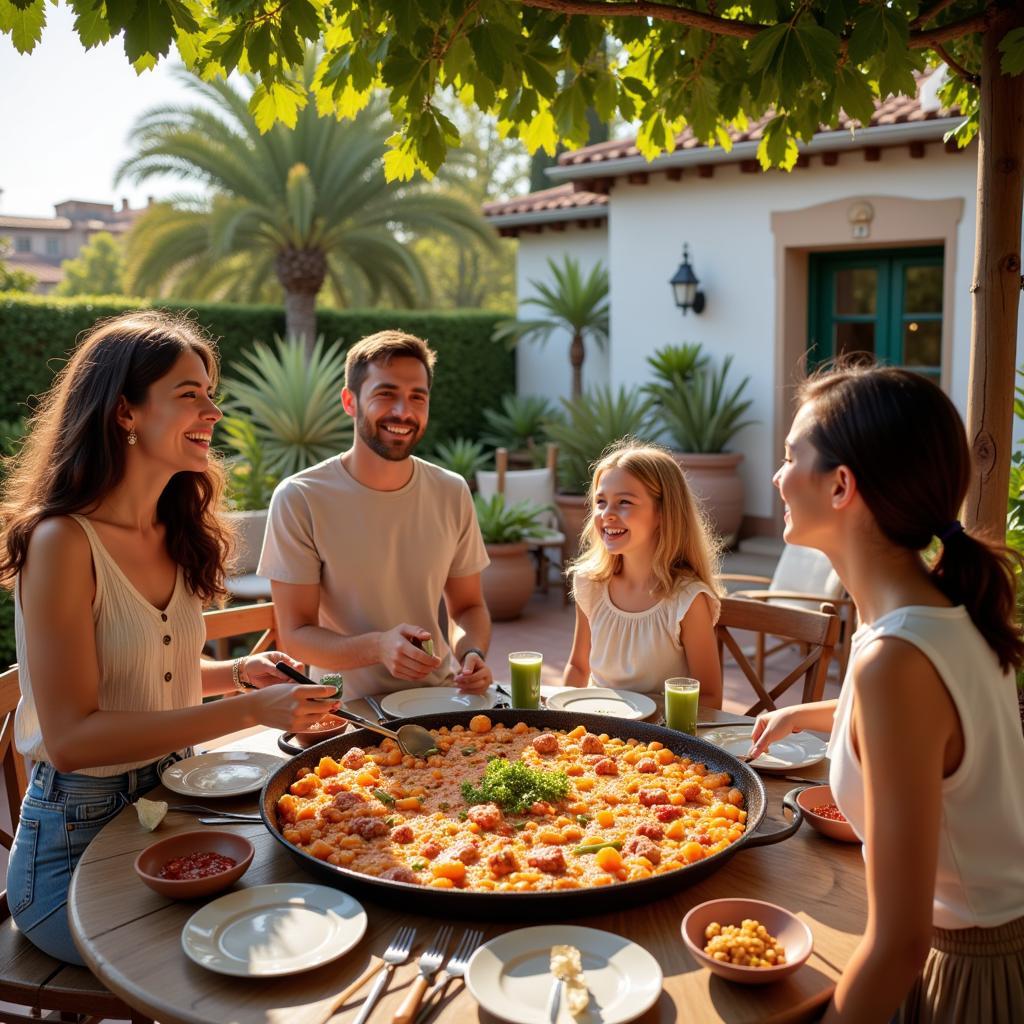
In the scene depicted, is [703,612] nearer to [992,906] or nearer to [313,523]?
[313,523]

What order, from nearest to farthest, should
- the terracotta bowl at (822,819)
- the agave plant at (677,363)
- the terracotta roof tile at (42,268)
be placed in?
the terracotta bowl at (822,819)
the agave plant at (677,363)
the terracotta roof tile at (42,268)

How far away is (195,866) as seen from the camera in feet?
5.83

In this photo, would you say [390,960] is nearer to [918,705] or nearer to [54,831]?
[918,705]

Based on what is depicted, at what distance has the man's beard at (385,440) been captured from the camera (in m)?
3.29

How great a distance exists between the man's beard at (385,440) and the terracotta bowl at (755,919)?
Result: 203 centimetres

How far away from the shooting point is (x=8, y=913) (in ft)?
7.54

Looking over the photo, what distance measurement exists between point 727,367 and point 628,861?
830 centimetres

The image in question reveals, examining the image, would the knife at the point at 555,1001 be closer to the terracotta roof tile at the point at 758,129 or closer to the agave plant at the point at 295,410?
the terracotta roof tile at the point at 758,129

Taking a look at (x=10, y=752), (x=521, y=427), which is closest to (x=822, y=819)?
(x=10, y=752)

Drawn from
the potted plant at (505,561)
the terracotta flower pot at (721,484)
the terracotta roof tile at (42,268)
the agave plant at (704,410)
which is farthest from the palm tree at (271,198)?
the terracotta roof tile at (42,268)

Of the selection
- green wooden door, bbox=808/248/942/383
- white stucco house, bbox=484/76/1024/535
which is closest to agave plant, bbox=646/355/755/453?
white stucco house, bbox=484/76/1024/535

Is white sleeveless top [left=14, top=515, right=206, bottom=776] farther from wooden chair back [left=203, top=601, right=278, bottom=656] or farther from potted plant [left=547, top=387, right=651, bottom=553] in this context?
potted plant [left=547, top=387, right=651, bottom=553]

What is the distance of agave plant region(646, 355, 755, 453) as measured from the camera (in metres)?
9.52

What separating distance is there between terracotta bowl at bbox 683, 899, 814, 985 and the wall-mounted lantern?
8.95m
